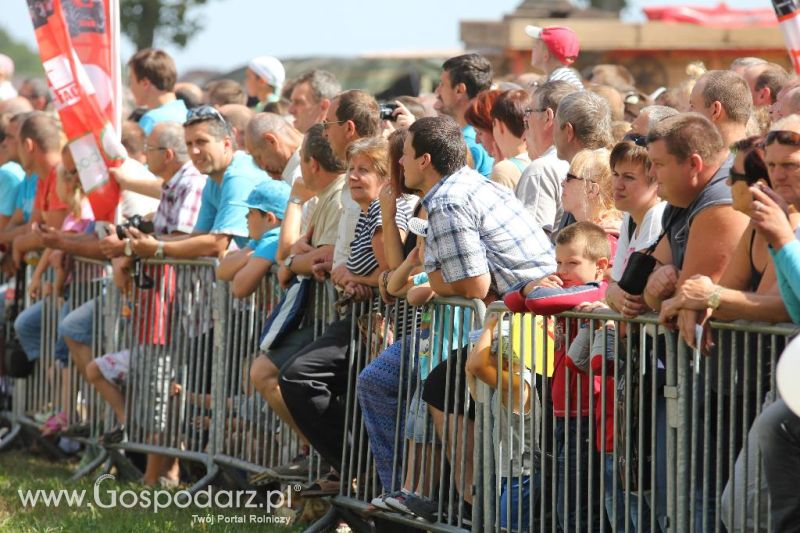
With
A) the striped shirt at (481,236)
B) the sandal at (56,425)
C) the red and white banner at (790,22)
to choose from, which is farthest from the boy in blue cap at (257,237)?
the red and white banner at (790,22)

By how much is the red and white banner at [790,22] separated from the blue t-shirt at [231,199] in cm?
338

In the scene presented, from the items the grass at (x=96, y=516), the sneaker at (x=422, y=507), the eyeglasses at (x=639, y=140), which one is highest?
the eyeglasses at (x=639, y=140)

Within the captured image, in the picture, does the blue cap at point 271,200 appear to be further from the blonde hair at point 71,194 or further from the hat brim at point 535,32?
the blonde hair at point 71,194

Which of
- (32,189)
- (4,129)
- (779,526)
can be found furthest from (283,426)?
(4,129)

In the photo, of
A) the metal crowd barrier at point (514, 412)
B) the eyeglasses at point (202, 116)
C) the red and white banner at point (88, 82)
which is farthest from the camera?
the red and white banner at point (88, 82)

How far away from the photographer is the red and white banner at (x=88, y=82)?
1021 centimetres

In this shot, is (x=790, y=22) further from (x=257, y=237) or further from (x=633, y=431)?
(x=257, y=237)

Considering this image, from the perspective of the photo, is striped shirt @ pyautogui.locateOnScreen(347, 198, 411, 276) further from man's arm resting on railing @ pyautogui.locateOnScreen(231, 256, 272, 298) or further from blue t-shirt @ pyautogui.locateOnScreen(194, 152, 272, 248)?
blue t-shirt @ pyautogui.locateOnScreen(194, 152, 272, 248)

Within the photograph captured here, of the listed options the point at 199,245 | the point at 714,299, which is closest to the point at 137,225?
the point at 199,245

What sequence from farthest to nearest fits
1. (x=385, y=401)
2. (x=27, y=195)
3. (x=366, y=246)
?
(x=27, y=195) → (x=366, y=246) → (x=385, y=401)

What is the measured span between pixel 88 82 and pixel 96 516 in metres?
3.26

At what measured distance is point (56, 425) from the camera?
10.7 metres

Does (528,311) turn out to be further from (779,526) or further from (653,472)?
(779,526)

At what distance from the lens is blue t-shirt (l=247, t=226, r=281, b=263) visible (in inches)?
335
